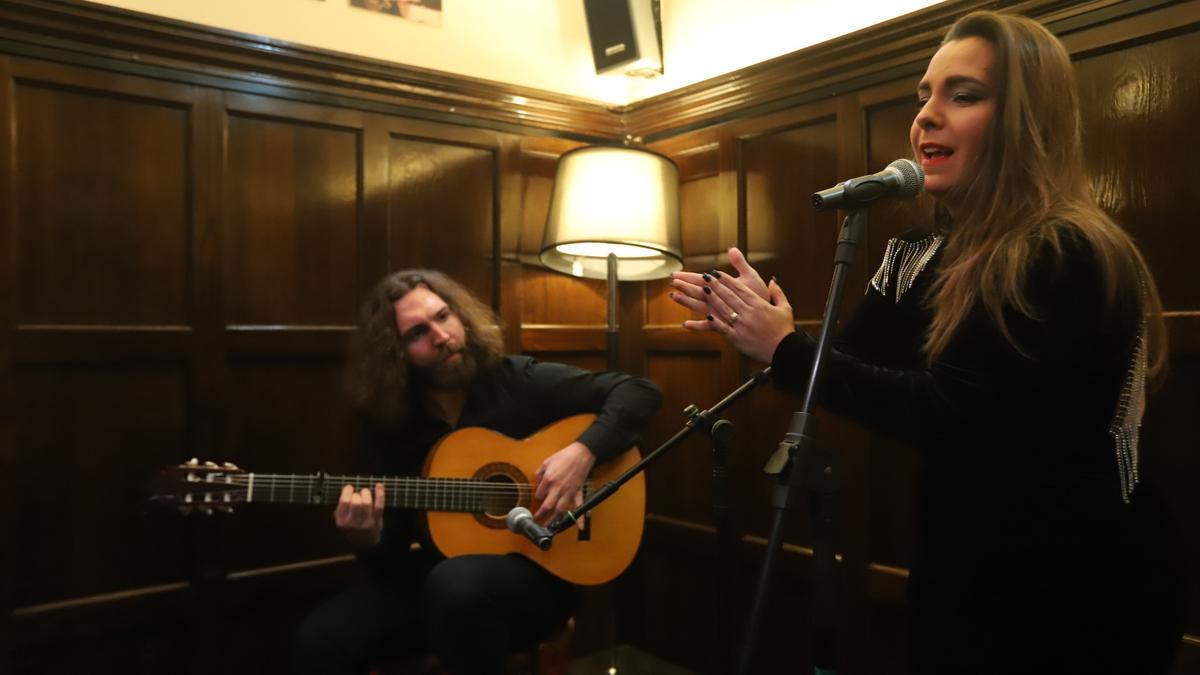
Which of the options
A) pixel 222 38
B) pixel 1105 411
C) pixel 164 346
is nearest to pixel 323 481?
pixel 164 346

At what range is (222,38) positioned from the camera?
2191 millimetres

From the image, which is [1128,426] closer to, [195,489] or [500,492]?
[500,492]

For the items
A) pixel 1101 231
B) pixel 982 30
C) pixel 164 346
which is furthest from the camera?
pixel 164 346

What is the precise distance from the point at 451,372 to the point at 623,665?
1317 millimetres

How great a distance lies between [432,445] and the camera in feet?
7.11

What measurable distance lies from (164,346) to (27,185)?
0.49 m

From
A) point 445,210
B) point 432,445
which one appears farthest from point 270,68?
point 432,445

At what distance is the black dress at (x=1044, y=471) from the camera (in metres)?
1.12

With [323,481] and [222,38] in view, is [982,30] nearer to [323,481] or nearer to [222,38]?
[323,481]

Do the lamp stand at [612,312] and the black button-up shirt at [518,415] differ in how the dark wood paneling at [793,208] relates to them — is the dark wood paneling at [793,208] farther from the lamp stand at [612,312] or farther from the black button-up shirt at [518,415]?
the black button-up shirt at [518,415]

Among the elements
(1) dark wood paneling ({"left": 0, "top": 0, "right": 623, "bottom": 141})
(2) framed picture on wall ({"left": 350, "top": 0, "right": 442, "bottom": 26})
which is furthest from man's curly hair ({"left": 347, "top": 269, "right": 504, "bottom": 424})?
(2) framed picture on wall ({"left": 350, "top": 0, "right": 442, "bottom": 26})

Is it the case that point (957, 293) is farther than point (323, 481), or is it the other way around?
point (323, 481)

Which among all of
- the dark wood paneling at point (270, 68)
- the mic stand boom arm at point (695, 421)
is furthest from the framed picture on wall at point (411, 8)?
the mic stand boom arm at point (695, 421)

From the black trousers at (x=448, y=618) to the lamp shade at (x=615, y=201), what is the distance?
0.97 meters
